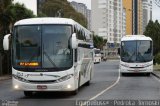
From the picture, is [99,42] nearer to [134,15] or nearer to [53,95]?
[134,15]

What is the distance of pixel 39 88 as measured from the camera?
19.0 meters

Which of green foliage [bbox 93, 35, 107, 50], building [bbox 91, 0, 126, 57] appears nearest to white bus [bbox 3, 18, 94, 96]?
green foliage [bbox 93, 35, 107, 50]

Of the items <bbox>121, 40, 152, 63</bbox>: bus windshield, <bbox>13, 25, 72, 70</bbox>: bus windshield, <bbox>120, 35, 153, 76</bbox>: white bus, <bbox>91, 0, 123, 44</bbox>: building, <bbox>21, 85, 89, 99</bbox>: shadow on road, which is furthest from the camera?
<bbox>91, 0, 123, 44</bbox>: building

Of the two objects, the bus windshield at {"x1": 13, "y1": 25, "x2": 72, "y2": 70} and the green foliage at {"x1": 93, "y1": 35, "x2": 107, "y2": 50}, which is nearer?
the bus windshield at {"x1": 13, "y1": 25, "x2": 72, "y2": 70}

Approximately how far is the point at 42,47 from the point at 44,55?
326mm

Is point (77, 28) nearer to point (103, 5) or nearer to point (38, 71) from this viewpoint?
point (38, 71)

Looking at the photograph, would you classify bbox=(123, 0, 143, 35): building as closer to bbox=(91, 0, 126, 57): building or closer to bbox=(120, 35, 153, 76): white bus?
bbox=(91, 0, 126, 57): building

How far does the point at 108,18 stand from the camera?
158625 millimetres

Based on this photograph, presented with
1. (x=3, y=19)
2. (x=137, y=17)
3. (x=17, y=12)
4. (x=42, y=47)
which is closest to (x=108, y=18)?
(x=137, y=17)

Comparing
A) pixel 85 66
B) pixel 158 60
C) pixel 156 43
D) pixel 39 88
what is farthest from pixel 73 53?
pixel 156 43

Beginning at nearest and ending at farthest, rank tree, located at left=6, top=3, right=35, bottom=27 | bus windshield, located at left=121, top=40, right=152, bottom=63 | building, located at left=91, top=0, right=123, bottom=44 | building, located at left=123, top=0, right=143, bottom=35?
bus windshield, located at left=121, top=40, right=152, bottom=63 → tree, located at left=6, top=3, right=35, bottom=27 → building, located at left=123, top=0, right=143, bottom=35 → building, located at left=91, top=0, right=123, bottom=44

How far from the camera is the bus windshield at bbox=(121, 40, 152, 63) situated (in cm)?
3819

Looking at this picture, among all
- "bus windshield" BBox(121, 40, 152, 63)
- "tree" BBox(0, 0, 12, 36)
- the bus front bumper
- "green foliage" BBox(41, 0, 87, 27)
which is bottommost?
the bus front bumper

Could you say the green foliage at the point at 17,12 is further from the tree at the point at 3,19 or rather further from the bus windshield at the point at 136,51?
the bus windshield at the point at 136,51
